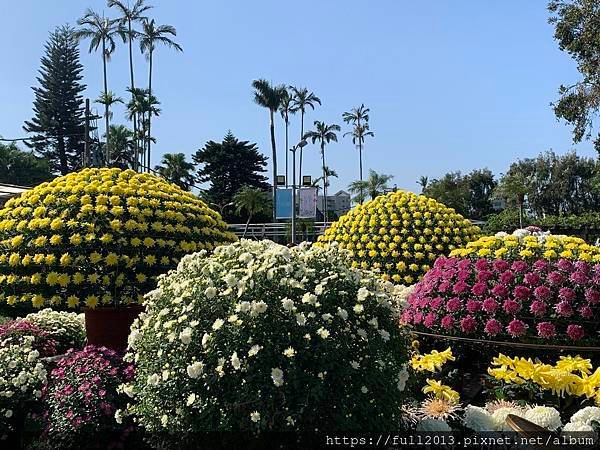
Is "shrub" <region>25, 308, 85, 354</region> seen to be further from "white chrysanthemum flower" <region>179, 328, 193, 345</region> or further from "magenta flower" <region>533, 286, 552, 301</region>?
"magenta flower" <region>533, 286, 552, 301</region>

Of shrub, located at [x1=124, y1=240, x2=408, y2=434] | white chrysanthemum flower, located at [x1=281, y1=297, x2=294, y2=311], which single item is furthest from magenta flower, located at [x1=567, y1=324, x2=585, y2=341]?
white chrysanthemum flower, located at [x1=281, y1=297, x2=294, y2=311]

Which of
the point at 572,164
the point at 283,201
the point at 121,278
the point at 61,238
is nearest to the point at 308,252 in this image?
the point at 121,278

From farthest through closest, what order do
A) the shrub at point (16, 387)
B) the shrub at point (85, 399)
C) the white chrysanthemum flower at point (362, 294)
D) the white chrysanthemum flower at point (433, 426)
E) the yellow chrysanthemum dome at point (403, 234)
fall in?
the yellow chrysanthemum dome at point (403, 234) → the shrub at point (16, 387) → the shrub at point (85, 399) → the white chrysanthemum flower at point (433, 426) → the white chrysanthemum flower at point (362, 294)

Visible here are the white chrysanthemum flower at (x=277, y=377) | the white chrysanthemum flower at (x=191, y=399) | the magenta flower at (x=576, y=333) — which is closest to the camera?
the white chrysanthemum flower at (x=277, y=377)

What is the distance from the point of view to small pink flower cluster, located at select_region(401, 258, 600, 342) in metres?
4.98

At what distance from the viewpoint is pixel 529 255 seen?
5887mm

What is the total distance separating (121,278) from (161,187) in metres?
1.31

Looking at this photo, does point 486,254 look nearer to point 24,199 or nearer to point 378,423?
point 378,423

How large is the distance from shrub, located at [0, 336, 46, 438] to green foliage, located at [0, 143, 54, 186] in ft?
191

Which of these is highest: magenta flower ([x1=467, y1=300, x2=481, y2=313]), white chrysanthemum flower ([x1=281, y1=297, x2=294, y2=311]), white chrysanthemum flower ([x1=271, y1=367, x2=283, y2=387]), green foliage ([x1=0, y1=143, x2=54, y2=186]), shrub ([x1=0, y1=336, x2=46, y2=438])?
green foliage ([x1=0, y1=143, x2=54, y2=186])

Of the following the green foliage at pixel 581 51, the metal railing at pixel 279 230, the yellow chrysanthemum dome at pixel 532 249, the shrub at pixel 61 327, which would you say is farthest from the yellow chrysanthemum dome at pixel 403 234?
the metal railing at pixel 279 230

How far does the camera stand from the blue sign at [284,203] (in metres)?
31.7

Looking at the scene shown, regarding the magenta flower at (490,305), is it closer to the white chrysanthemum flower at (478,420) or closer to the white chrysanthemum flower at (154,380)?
the white chrysanthemum flower at (478,420)

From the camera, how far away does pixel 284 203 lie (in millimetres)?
31828
